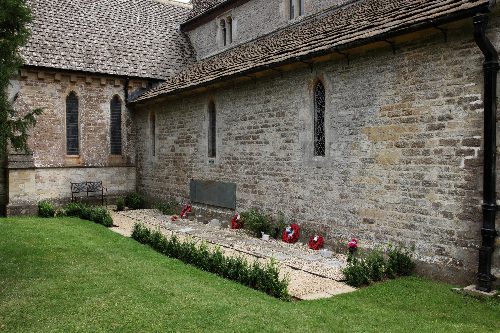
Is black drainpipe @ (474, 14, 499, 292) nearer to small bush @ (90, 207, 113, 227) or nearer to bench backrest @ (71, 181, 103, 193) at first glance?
small bush @ (90, 207, 113, 227)

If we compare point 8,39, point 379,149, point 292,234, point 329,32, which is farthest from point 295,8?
point 8,39

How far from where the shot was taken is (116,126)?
19.1 m

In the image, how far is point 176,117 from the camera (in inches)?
658

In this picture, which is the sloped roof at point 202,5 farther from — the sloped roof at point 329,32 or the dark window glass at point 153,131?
the dark window glass at point 153,131

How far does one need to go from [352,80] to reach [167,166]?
31.0 feet

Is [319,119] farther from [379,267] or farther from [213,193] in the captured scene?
[213,193]

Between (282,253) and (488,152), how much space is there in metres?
4.66

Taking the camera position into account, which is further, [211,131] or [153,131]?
[153,131]

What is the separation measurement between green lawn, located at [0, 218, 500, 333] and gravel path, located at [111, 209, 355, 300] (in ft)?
2.21

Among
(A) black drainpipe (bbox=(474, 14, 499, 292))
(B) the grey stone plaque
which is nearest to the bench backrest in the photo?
(B) the grey stone plaque

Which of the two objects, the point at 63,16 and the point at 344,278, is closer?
the point at 344,278

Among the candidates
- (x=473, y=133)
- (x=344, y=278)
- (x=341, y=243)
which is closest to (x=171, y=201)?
(x=341, y=243)

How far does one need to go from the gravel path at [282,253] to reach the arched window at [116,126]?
14.6 feet

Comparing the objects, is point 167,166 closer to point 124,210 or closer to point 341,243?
point 124,210
